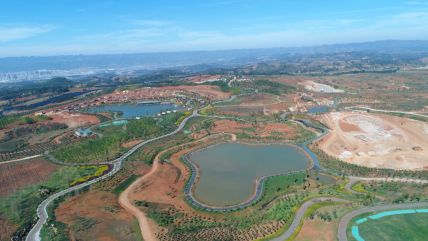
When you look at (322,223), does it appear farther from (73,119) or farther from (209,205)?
(73,119)

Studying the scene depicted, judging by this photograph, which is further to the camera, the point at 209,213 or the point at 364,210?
the point at 209,213

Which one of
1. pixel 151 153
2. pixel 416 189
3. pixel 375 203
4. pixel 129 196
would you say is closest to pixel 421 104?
pixel 416 189

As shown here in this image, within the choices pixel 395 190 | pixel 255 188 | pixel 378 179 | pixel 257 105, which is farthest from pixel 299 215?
pixel 257 105

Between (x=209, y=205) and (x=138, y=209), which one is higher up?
(x=138, y=209)

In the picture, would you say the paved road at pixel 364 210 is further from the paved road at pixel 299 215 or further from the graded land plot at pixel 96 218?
the graded land plot at pixel 96 218

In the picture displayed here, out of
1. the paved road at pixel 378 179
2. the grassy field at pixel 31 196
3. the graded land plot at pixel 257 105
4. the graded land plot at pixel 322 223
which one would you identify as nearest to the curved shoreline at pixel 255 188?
the paved road at pixel 378 179

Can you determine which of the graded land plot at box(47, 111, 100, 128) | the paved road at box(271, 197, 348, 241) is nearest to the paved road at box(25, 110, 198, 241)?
the paved road at box(271, 197, 348, 241)

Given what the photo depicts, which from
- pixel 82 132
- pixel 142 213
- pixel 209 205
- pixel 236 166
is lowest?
pixel 209 205

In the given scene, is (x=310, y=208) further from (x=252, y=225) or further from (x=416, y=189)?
(x=416, y=189)
